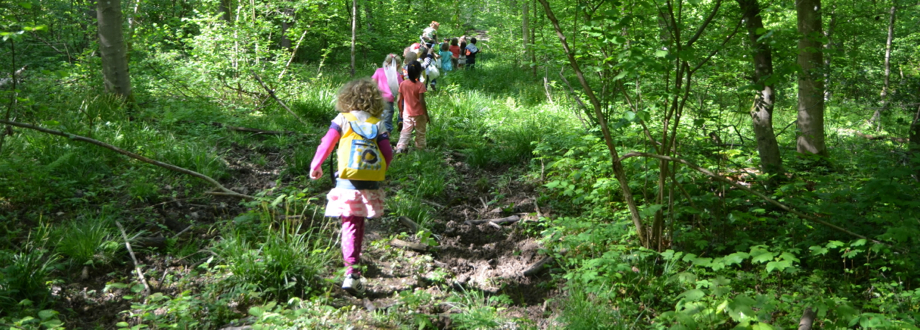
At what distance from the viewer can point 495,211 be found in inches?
228

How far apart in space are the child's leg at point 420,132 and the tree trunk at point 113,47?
3932mm

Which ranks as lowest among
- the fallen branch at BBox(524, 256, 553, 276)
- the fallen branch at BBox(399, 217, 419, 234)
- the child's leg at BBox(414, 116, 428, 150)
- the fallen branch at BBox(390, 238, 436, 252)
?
the fallen branch at BBox(524, 256, 553, 276)

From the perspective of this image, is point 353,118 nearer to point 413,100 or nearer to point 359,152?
point 359,152

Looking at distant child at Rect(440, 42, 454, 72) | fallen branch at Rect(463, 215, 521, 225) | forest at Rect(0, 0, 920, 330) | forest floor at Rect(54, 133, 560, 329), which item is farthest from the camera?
distant child at Rect(440, 42, 454, 72)

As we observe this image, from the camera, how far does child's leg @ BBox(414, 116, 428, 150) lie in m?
7.54

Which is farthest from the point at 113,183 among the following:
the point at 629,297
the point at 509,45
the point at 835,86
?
the point at 509,45

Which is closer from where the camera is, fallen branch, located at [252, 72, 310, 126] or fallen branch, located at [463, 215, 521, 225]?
fallen branch, located at [463, 215, 521, 225]

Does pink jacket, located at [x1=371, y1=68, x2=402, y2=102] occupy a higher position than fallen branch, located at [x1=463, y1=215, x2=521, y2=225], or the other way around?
pink jacket, located at [x1=371, y1=68, x2=402, y2=102]

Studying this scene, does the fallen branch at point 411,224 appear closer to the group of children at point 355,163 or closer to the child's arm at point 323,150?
the group of children at point 355,163

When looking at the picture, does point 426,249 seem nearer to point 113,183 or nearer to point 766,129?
point 113,183

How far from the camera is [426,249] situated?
15.5 ft

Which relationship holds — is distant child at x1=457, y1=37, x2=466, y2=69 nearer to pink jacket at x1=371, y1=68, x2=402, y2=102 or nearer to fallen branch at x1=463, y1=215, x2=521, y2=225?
pink jacket at x1=371, y1=68, x2=402, y2=102

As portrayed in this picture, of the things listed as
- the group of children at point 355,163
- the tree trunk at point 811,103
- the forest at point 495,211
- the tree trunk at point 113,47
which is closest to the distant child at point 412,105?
the forest at point 495,211

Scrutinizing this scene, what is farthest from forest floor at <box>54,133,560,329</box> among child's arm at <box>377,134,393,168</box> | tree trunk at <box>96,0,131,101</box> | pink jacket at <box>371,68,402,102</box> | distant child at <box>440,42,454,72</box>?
distant child at <box>440,42,454,72</box>
